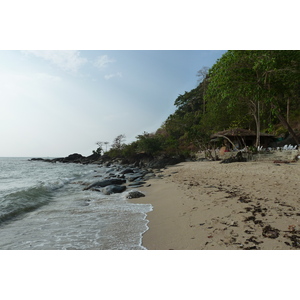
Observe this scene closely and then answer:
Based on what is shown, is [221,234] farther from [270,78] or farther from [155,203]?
[270,78]

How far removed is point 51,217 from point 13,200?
115 inches

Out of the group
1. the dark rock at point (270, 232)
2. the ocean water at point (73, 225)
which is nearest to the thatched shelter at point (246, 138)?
the ocean water at point (73, 225)

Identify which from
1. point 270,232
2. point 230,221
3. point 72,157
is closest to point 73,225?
A: point 230,221

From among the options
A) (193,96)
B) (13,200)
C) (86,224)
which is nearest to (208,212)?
(86,224)

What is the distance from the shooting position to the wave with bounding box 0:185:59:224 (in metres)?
5.64

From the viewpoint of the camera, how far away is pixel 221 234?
3201mm

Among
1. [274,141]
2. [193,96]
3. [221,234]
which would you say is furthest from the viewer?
[193,96]

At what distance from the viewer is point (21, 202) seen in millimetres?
6871

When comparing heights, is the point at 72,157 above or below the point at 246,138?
below

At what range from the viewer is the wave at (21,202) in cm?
564

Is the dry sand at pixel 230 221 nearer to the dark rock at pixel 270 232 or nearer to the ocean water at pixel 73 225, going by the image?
the dark rock at pixel 270 232

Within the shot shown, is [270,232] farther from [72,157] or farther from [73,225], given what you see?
[72,157]

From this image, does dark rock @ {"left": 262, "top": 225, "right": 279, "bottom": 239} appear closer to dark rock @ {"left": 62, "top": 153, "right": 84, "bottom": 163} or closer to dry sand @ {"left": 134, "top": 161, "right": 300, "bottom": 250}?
dry sand @ {"left": 134, "top": 161, "right": 300, "bottom": 250}
